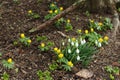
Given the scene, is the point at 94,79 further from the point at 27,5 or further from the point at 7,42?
the point at 27,5

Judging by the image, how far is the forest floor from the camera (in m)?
4.73

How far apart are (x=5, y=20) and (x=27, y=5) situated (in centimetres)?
79

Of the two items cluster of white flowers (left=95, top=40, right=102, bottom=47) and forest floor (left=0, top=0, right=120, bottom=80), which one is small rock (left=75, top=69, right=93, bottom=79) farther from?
cluster of white flowers (left=95, top=40, right=102, bottom=47)

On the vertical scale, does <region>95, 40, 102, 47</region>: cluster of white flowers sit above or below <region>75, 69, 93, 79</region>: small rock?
above

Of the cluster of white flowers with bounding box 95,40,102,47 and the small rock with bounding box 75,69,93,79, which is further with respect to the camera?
the cluster of white flowers with bounding box 95,40,102,47

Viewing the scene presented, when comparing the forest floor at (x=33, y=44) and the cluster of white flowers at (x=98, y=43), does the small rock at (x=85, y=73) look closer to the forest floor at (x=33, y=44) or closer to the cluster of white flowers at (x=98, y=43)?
the forest floor at (x=33, y=44)

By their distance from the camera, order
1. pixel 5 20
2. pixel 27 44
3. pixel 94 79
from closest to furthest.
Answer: pixel 94 79 < pixel 27 44 < pixel 5 20

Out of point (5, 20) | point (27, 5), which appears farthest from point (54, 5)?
point (5, 20)

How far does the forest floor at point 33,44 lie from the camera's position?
15.5 ft

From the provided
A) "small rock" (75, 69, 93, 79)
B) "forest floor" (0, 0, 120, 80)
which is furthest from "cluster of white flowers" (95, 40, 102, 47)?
"small rock" (75, 69, 93, 79)

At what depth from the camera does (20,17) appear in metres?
6.14

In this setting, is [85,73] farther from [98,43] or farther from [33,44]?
[33,44]

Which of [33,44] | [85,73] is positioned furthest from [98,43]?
[33,44]

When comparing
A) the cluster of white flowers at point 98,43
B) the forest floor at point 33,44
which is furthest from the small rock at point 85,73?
the cluster of white flowers at point 98,43
